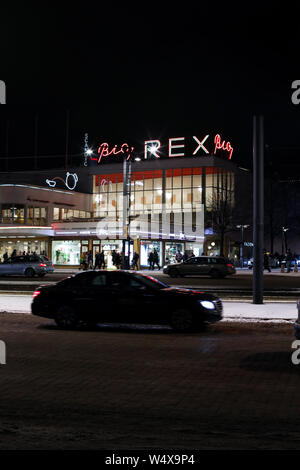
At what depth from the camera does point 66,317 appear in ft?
45.1

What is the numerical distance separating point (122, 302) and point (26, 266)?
28918mm

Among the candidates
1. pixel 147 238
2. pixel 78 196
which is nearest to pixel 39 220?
pixel 78 196

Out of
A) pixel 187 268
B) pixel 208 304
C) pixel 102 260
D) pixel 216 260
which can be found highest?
pixel 216 260

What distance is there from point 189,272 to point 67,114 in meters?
44.6

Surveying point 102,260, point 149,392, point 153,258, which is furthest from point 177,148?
point 149,392

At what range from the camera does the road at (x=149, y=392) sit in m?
5.45

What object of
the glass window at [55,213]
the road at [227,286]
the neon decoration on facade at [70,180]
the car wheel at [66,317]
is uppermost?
the neon decoration on facade at [70,180]

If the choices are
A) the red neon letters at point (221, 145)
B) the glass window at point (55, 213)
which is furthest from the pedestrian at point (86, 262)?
the red neon letters at point (221, 145)

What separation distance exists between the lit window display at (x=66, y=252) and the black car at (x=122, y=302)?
44.1 meters

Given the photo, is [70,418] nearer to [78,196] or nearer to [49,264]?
[49,264]

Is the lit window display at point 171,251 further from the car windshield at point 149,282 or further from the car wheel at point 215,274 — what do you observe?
the car windshield at point 149,282

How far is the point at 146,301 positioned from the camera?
13203 millimetres

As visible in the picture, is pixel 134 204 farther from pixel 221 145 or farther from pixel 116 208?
pixel 221 145

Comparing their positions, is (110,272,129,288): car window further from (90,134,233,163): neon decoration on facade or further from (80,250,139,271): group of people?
(90,134,233,163): neon decoration on facade
